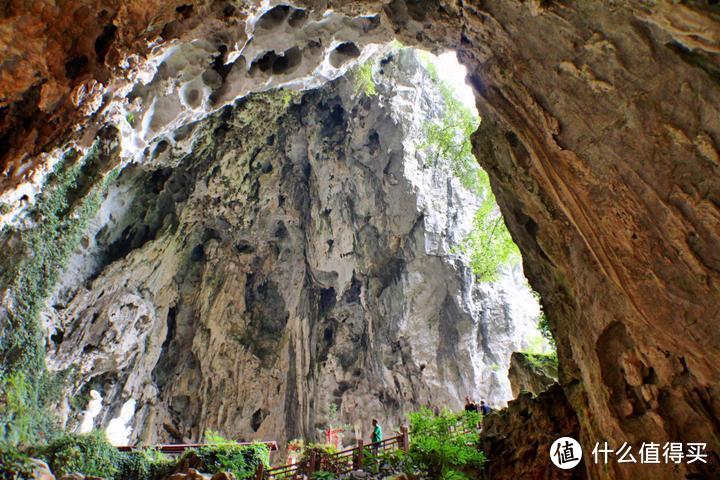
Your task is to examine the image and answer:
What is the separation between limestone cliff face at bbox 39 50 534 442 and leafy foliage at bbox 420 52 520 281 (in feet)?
1.61

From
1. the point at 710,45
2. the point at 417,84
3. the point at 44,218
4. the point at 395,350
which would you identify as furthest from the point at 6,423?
the point at 417,84

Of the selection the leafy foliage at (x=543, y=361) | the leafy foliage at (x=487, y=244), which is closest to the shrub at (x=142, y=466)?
the leafy foliage at (x=543, y=361)

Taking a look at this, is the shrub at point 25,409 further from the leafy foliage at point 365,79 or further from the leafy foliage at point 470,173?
the leafy foliage at point 365,79

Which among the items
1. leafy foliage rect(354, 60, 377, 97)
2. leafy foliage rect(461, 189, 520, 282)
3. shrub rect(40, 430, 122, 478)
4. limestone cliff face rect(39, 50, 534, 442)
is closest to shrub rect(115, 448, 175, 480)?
shrub rect(40, 430, 122, 478)

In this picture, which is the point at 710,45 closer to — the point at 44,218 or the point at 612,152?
the point at 612,152

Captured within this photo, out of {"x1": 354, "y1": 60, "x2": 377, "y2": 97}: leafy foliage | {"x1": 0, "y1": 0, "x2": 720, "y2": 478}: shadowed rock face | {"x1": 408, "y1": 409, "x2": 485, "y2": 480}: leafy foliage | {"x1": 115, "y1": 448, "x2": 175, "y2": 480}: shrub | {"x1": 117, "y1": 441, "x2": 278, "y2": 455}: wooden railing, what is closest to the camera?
{"x1": 0, "y1": 0, "x2": 720, "y2": 478}: shadowed rock face

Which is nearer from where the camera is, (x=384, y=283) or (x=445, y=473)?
(x=445, y=473)

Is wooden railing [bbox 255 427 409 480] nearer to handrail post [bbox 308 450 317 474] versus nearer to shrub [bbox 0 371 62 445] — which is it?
handrail post [bbox 308 450 317 474]

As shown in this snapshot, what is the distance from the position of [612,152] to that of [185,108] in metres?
8.28

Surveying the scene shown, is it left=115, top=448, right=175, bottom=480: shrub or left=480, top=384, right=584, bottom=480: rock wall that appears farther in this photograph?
left=115, top=448, right=175, bottom=480: shrub

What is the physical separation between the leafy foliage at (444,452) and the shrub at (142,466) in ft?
20.1

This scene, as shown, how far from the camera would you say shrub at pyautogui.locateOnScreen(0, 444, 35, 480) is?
6.83m

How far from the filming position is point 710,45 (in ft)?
12.1

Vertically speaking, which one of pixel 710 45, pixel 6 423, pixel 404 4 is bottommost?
pixel 6 423
